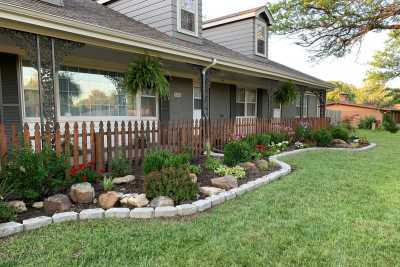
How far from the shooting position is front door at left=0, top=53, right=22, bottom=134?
559cm

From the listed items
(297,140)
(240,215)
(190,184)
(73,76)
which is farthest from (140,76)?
(297,140)

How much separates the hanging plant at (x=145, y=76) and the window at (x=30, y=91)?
6.69 ft

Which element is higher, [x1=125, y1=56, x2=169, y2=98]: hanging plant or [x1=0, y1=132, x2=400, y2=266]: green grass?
[x1=125, y1=56, x2=169, y2=98]: hanging plant

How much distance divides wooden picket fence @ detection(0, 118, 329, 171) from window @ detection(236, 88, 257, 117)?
9.54 feet

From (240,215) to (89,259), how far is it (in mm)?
1820

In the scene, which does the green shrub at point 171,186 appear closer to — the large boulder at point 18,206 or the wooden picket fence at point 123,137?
the large boulder at point 18,206

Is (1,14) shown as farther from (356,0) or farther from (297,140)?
(356,0)

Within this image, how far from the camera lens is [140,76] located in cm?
610

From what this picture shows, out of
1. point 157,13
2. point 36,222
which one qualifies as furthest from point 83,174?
point 157,13

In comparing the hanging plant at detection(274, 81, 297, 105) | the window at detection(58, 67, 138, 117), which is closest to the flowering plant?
the window at detection(58, 67, 138, 117)

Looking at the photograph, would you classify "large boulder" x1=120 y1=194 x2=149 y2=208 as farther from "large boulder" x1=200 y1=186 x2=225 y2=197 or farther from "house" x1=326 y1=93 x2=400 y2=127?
"house" x1=326 y1=93 x2=400 y2=127

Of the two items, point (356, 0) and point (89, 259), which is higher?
point (356, 0)

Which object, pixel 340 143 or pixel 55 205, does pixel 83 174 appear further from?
pixel 340 143

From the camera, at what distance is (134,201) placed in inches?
145
